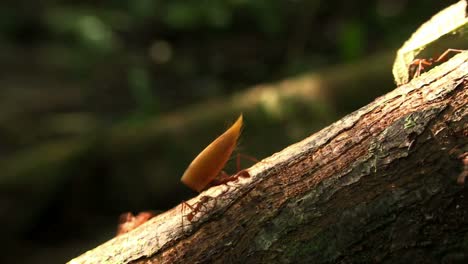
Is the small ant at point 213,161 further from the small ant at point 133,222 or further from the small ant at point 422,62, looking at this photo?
the small ant at point 422,62

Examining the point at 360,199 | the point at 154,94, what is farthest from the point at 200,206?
the point at 154,94

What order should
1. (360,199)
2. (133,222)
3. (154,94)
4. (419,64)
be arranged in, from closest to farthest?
(360,199) → (419,64) → (133,222) → (154,94)

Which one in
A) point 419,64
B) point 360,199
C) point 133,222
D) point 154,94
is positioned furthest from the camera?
point 154,94

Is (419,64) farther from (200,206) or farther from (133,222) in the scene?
(133,222)

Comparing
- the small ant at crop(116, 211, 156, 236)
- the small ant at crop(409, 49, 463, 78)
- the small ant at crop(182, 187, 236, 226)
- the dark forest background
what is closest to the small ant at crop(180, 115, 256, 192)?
the small ant at crop(182, 187, 236, 226)

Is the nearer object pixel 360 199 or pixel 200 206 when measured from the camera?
pixel 360 199

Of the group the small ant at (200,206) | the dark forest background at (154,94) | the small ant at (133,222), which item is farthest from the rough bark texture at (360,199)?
the dark forest background at (154,94)

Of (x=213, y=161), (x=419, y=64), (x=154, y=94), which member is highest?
(x=154, y=94)
